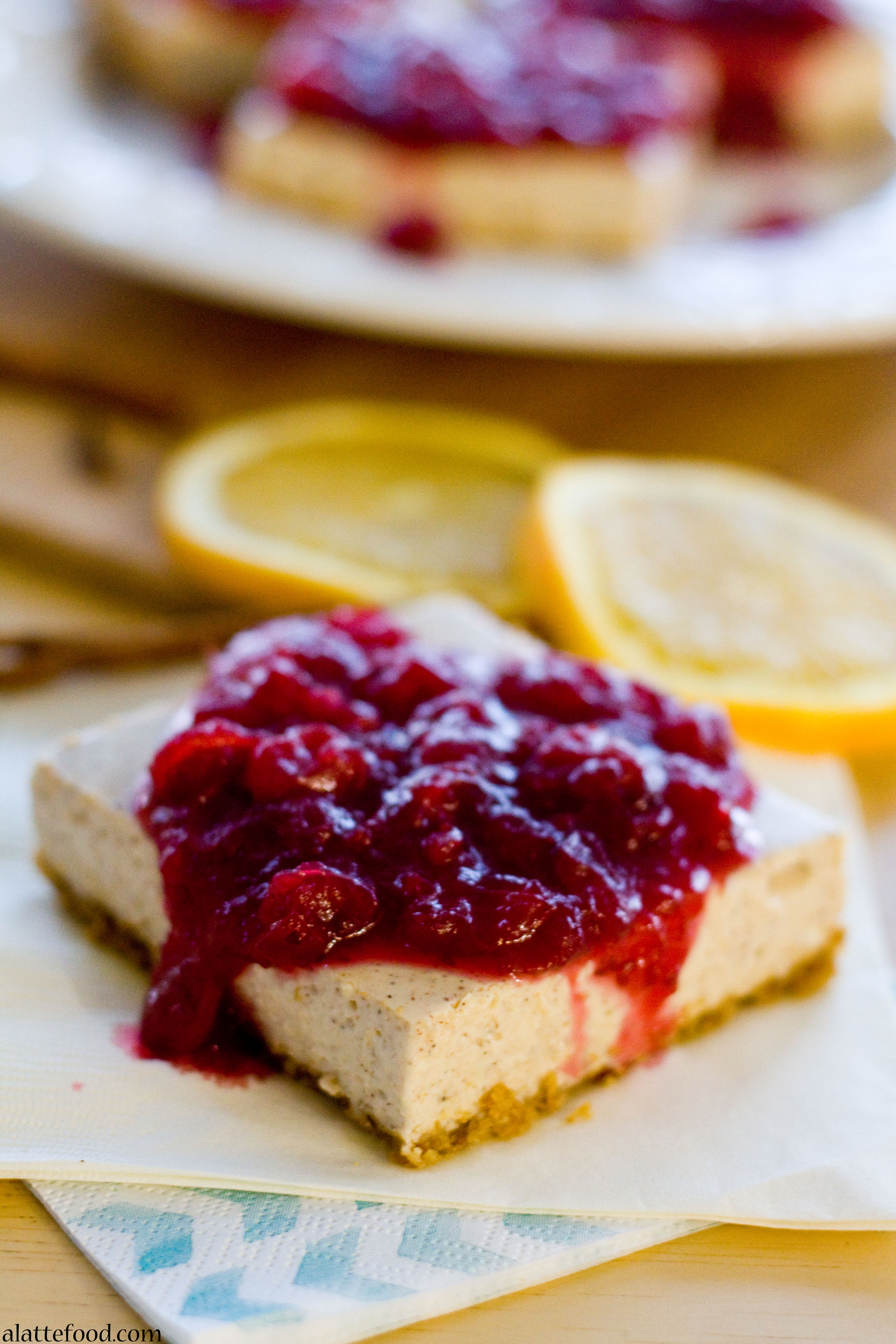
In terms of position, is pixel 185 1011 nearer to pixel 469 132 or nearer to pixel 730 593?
pixel 730 593

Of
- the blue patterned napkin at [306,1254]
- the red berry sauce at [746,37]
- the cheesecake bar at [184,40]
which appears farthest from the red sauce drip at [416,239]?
the blue patterned napkin at [306,1254]

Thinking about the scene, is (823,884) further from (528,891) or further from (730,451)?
(730,451)

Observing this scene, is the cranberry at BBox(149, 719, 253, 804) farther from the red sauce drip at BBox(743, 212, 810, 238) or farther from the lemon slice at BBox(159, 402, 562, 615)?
the red sauce drip at BBox(743, 212, 810, 238)

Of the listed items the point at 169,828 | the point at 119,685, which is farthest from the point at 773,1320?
the point at 119,685

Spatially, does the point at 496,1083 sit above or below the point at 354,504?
below

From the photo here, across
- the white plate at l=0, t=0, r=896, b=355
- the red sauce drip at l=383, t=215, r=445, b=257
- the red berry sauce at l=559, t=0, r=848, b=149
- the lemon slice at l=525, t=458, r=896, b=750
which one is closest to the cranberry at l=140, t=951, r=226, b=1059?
the lemon slice at l=525, t=458, r=896, b=750

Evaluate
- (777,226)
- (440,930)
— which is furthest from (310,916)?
(777,226)

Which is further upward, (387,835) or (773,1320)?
(387,835)

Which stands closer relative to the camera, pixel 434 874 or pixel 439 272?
pixel 434 874
